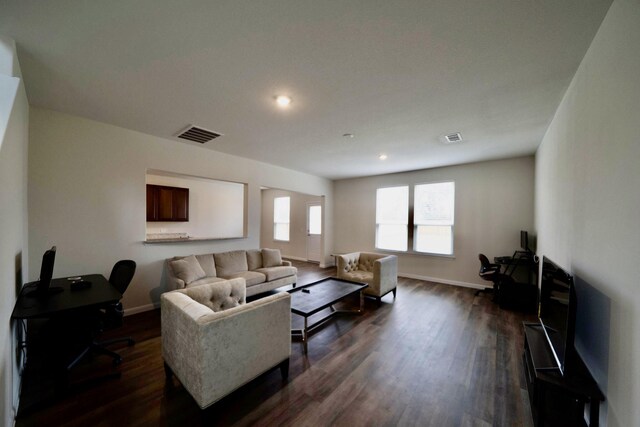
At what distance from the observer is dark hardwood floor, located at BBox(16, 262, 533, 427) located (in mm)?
1759

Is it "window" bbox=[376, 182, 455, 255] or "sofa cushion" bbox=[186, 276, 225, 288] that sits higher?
"window" bbox=[376, 182, 455, 255]

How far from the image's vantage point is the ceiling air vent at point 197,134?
3413 millimetres

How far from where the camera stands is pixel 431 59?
1.85m

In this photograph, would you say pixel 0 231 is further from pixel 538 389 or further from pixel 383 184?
pixel 383 184

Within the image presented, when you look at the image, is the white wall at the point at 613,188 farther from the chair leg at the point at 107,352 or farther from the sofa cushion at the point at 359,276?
the chair leg at the point at 107,352

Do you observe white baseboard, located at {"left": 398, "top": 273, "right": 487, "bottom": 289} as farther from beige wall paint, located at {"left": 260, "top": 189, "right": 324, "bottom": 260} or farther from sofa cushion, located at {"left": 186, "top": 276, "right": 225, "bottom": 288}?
sofa cushion, located at {"left": 186, "top": 276, "right": 225, "bottom": 288}

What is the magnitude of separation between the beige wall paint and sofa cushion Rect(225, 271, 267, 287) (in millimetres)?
3912

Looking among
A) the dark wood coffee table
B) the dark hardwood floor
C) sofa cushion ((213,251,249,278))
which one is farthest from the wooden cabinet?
the dark wood coffee table

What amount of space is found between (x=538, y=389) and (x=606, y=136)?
1.66 meters

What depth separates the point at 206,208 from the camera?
6.86 meters

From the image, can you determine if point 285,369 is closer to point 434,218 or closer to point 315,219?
point 434,218

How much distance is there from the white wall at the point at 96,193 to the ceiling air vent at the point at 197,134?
16.4 inches

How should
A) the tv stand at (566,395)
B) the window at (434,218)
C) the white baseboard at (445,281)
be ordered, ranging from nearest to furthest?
the tv stand at (566,395)
the white baseboard at (445,281)
the window at (434,218)

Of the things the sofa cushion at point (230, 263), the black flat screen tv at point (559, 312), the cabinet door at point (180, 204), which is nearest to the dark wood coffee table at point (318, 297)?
the sofa cushion at point (230, 263)
